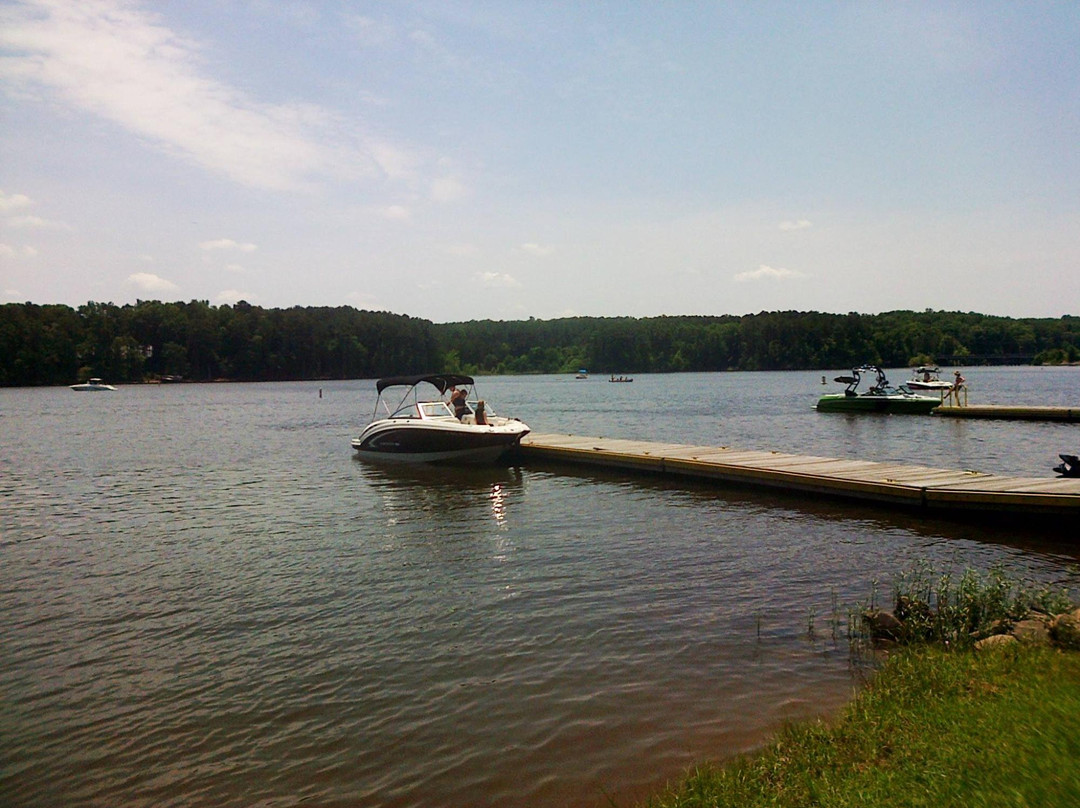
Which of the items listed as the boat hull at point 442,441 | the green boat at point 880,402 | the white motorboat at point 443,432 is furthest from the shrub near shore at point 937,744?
the green boat at point 880,402

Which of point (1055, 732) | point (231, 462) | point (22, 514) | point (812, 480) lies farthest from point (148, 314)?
point (1055, 732)

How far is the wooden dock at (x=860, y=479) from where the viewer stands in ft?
48.3

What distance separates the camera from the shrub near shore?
4.60 m

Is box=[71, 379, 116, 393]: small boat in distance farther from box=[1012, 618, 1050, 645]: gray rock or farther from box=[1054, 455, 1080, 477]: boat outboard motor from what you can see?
box=[1012, 618, 1050, 645]: gray rock

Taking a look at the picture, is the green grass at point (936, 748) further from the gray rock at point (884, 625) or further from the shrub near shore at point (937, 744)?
the gray rock at point (884, 625)

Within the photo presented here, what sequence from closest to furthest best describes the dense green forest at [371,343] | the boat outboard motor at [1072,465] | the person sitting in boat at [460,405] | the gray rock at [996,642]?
1. the gray rock at [996,642]
2. the boat outboard motor at [1072,465]
3. the person sitting in boat at [460,405]
4. the dense green forest at [371,343]

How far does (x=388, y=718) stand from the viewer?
7.41 meters

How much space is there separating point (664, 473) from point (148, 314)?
151250 mm

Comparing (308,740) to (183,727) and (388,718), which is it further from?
(183,727)

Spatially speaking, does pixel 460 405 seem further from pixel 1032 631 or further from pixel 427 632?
pixel 1032 631

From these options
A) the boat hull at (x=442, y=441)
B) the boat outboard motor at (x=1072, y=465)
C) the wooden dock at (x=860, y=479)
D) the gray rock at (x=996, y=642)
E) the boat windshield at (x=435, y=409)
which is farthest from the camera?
the boat windshield at (x=435, y=409)

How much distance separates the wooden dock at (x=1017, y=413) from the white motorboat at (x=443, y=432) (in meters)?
28.5

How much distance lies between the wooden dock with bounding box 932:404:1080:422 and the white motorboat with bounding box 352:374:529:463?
28498 mm

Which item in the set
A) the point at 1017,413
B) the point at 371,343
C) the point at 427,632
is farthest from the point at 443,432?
the point at 371,343
